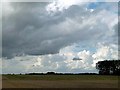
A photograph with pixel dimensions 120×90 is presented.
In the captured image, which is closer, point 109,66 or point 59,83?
point 59,83

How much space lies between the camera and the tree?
158125 mm

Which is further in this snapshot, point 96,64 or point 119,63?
point 96,64

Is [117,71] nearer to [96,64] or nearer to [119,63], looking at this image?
[119,63]

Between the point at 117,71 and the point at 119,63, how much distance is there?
4.29 meters

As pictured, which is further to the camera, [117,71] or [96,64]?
[96,64]

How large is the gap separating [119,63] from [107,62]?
8115 millimetres

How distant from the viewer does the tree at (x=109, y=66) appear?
519 ft

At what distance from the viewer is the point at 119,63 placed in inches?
6230

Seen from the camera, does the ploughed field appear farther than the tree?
No

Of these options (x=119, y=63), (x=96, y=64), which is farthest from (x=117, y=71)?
(x=96, y=64)

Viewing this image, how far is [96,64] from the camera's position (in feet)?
555

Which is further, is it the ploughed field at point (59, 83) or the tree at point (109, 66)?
the tree at point (109, 66)

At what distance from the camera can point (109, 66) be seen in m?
162
